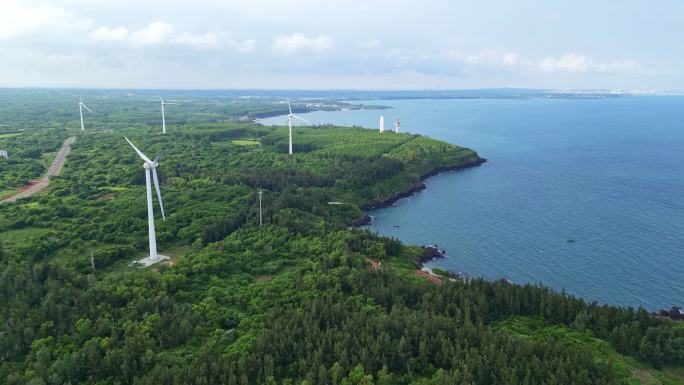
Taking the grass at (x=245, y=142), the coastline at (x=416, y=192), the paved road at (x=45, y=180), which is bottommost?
the coastline at (x=416, y=192)

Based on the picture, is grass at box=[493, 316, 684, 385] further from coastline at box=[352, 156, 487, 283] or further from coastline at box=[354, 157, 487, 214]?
coastline at box=[354, 157, 487, 214]

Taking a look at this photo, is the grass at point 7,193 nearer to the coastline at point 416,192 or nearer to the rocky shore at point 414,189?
the coastline at point 416,192

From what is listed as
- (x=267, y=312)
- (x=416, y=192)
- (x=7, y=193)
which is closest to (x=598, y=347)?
(x=267, y=312)

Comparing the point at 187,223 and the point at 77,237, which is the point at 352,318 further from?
the point at 77,237

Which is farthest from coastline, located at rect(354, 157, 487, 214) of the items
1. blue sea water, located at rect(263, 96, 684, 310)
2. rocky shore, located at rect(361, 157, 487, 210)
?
blue sea water, located at rect(263, 96, 684, 310)

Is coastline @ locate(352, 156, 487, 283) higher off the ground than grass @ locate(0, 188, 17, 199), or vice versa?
grass @ locate(0, 188, 17, 199)

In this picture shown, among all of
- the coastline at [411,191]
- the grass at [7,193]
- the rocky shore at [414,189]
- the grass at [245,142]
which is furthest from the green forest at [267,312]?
the grass at [245,142]
